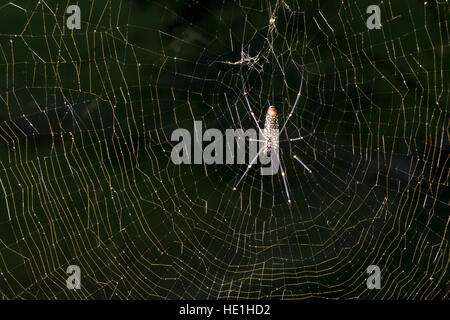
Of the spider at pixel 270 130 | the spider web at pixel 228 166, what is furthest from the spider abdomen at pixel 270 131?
the spider web at pixel 228 166

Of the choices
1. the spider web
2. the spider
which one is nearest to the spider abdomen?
the spider

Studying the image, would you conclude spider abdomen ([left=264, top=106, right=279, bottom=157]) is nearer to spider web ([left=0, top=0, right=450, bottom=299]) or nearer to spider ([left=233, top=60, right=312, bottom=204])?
spider ([left=233, top=60, right=312, bottom=204])

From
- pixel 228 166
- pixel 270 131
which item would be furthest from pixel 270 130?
pixel 228 166

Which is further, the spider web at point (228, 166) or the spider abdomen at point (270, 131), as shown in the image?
the spider web at point (228, 166)

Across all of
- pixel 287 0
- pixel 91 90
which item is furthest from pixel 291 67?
pixel 91 90

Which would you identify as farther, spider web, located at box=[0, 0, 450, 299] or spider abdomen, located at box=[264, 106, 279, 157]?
spider web, located at box=[0, 0, 450, 299]

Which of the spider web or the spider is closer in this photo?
the spider

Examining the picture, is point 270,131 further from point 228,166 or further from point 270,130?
point 228,166

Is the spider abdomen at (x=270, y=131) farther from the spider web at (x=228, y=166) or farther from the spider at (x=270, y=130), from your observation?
the spider web at (x=228, y=166)

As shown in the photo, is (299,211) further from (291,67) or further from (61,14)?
(61,14)
